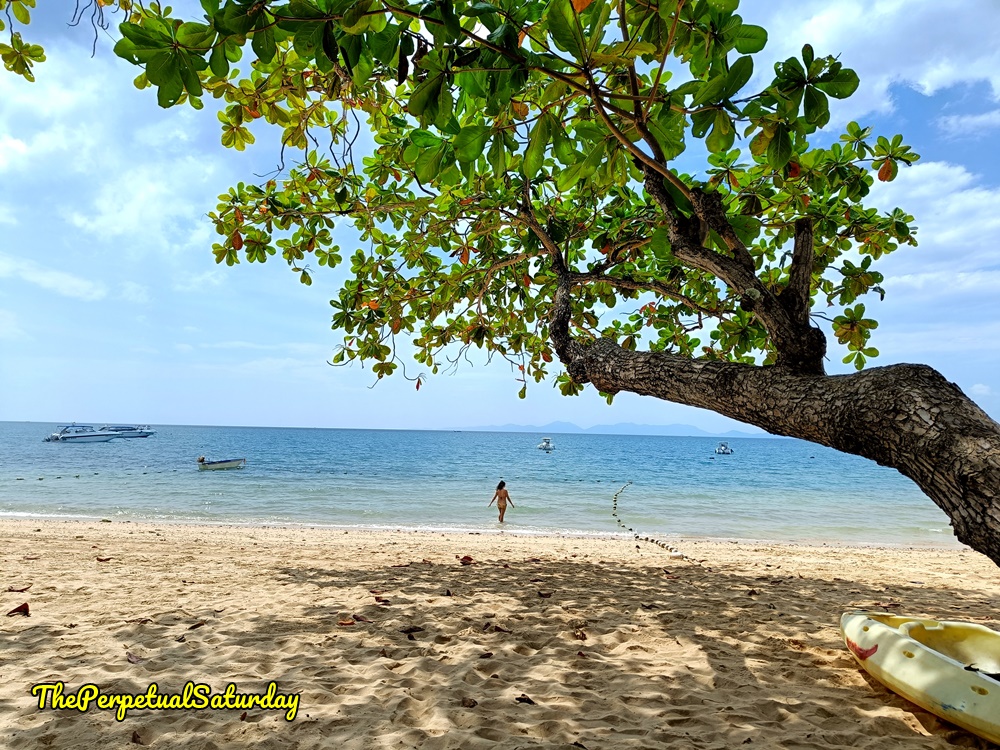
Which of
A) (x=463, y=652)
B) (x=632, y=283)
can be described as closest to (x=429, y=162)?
(x=632, y=283)

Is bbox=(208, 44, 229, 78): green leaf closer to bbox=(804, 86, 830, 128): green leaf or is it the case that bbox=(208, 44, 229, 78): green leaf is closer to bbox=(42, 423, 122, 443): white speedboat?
bbox=(804, 86, 830, 128): green leaf

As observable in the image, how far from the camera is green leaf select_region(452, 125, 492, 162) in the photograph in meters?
1.80

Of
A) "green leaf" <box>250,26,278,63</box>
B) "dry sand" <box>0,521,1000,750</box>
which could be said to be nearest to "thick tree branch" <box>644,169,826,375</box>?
"dry sand" <box>0,521,1000,750</box>

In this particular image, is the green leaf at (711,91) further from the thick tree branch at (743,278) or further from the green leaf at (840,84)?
the thick tree branch at (743,278)

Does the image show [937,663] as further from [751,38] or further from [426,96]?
[426,96]

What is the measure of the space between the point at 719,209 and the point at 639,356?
951 mm

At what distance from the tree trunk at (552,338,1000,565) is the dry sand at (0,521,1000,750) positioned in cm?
148

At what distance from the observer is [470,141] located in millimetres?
1822

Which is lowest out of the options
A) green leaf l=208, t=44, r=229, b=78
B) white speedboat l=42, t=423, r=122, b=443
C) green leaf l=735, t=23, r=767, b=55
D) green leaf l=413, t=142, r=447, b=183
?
white speedboat l=42, t=423, r=122, b=443

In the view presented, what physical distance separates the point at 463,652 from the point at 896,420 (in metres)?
2.79

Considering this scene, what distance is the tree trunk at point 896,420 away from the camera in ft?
4.84

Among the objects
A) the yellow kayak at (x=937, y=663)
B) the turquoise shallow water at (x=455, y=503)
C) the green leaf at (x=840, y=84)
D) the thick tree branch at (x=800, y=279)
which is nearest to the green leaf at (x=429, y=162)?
the green leaf at (x=840, y=84)

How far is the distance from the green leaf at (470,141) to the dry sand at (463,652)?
7.92 ft

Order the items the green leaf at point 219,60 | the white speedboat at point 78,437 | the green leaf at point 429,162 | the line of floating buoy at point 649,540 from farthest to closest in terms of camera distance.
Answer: the white speedboat at point 78,437 → the line of floating buoy at point 649,540 → the green leaf at point 429,162 → the green leaf at point 219,60
